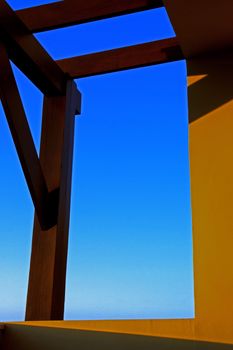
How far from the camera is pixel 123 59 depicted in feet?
8.08

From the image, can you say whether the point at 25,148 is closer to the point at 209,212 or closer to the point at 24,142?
the point at 24,142

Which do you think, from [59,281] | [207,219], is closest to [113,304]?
[59,281]

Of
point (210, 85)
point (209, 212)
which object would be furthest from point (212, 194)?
point (210, 85)

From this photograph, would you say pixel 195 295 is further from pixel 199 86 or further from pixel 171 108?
pixel 171 108

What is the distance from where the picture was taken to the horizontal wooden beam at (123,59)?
93.0 inches

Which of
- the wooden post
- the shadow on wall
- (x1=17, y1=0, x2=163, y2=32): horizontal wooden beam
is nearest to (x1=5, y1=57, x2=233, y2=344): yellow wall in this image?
the shadow on wall

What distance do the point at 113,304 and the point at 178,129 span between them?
4.20 ft

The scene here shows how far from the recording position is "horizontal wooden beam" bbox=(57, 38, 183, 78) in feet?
7.75

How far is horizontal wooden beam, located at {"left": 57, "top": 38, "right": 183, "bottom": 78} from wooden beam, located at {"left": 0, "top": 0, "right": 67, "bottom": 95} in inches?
3.4

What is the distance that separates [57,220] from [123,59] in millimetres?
897

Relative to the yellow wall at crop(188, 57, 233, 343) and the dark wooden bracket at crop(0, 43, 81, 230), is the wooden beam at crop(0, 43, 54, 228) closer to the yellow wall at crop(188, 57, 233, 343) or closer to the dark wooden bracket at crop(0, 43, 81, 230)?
the dark wooden bracket at crop(0, 43, 81, 230)

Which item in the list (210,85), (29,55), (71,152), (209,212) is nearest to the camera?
(209,212)

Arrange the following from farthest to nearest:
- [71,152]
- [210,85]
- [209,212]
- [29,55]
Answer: [71,152], [29,55], [210,85], [209,212]

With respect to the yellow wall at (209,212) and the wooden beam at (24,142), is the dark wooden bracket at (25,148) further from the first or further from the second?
the yellow wall at (209,212)
